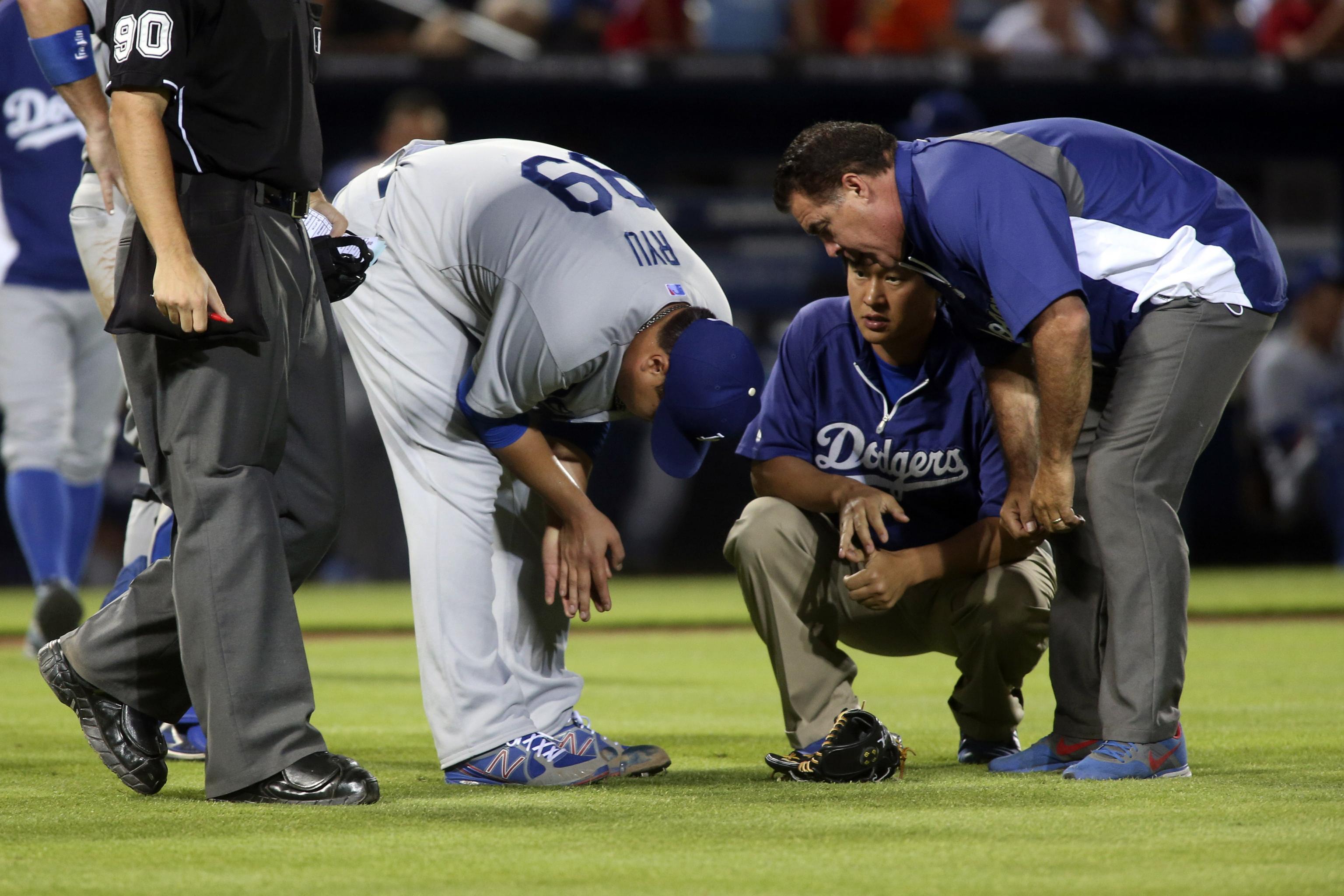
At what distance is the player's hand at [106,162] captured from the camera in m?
4.14

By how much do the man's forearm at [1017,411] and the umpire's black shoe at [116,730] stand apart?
196cm

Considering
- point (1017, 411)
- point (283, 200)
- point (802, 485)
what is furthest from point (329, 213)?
point (1017, 411)

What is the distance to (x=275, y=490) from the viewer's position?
3479 mm

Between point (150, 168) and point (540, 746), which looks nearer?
point (150, 168)

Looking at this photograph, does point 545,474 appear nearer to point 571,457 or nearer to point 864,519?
point 571,457

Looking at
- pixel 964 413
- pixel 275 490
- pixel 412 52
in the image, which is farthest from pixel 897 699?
pixel 412 52

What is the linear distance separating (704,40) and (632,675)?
7618mm

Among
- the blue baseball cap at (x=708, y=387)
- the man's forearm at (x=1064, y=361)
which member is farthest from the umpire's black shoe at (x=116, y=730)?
the man's forearm at (x=1064, y=361)

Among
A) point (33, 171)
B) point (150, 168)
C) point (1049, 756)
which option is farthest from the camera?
point (33, 171)

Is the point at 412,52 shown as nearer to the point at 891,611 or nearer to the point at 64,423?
the point at 64,423

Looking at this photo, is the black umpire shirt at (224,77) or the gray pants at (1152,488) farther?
the gray pants at (1152,488)

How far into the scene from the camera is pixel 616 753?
3801 mm

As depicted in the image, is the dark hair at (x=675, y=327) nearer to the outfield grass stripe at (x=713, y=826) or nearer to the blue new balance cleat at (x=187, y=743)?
the outfield grass stripe at (x=713, y=826)

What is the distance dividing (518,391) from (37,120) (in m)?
3.84
